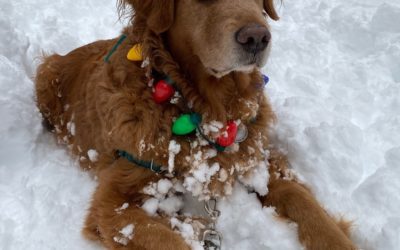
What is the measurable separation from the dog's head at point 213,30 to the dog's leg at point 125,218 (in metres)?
0.99

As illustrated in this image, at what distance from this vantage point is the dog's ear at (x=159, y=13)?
10.5ft

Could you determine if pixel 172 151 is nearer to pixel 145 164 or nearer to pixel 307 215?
pixel 145 164

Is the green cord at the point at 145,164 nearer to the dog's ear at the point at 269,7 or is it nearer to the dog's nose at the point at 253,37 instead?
the dog's nose at the point at 253,37

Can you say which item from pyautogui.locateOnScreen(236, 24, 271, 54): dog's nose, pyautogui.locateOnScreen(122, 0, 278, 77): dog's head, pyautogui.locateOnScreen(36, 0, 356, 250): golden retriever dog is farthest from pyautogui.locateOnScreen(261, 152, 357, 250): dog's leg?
pyautogui.locateOnScreen(236, 24, 271, 54): dog's nose

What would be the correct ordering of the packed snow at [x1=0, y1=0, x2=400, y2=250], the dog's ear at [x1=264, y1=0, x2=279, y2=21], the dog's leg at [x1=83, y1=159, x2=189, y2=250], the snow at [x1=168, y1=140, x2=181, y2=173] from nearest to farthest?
the dog's leg at [x1=83, y1=159, x2=189, y2=250] → the snow at [x1=168, y1=140, x2=181, y2=173] → the packed snow at [x1=0, y1=0, x2=400, y2=250] → the dog's ear at [x1=264, y1=0, x2=279, y2=21]

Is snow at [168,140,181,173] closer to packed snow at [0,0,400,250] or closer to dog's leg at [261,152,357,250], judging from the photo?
packed snow at [0,0,400,250]

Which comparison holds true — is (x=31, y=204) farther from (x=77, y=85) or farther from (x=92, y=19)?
(x=92, y=19)

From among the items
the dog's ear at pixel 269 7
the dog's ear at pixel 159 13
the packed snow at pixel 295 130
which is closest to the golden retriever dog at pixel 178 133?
the dog's ear at pixel 159 13

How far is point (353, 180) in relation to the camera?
3.63m

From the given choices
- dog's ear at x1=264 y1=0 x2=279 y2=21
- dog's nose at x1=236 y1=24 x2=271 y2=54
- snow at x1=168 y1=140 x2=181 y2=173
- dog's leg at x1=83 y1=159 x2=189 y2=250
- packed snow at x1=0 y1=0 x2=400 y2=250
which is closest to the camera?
dog's nose at x1=236 y1=24 x2=271 y2=54

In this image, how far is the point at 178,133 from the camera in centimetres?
336

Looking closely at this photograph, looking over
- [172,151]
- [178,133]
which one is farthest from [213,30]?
[172,151]

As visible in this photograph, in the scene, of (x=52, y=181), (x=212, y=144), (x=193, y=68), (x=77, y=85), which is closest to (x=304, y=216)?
(x=212, y=144)

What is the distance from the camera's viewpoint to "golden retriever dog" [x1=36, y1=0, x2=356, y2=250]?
3.14 meters
